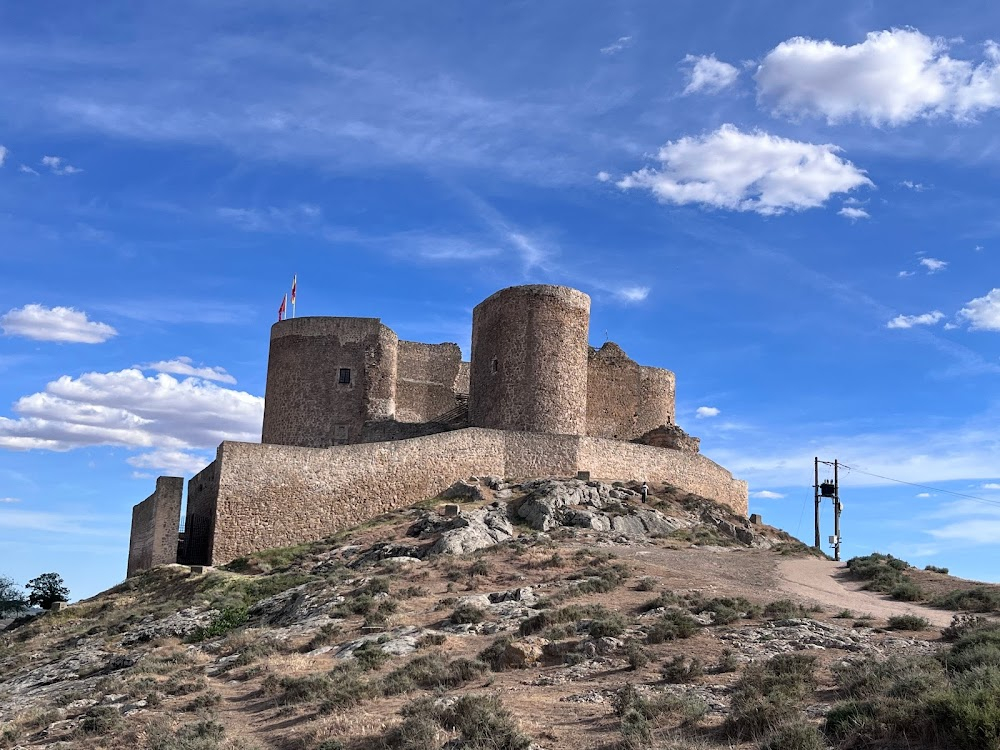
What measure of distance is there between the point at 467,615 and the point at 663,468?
63.3 ft

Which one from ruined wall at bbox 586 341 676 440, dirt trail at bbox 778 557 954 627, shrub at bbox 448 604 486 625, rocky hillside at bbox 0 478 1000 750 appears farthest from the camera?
ruined wall at bbox 586 341 676 440

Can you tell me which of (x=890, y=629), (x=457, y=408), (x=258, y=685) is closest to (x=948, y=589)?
(x=890, y=629)

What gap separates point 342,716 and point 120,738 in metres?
3.37

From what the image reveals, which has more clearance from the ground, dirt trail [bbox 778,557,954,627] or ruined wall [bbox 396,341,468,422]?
ruined wall [bbox 396,341,468,422]

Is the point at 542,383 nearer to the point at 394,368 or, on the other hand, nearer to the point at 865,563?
the point at 394,368

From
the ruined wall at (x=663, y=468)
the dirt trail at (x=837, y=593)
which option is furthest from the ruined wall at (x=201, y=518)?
the dirt trail at (x=837, y=593)

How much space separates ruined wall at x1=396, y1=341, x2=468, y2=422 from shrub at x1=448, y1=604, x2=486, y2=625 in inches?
847

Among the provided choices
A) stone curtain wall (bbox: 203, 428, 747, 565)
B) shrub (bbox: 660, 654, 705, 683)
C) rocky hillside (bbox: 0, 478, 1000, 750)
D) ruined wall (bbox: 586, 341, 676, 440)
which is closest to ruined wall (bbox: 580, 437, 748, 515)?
stone curtain wall (bbox: 203, 428, 747, 565)

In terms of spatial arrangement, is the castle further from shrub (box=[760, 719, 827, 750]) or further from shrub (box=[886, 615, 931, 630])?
shrub (box=[760, 719, 827, 750])

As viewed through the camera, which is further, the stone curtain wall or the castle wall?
the castle wall

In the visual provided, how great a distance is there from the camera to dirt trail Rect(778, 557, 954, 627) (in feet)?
56.5

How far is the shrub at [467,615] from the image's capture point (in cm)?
1669

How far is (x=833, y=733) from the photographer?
29.1ft

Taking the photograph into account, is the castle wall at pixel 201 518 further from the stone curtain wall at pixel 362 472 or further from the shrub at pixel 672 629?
the shrub at pixel 672 629
